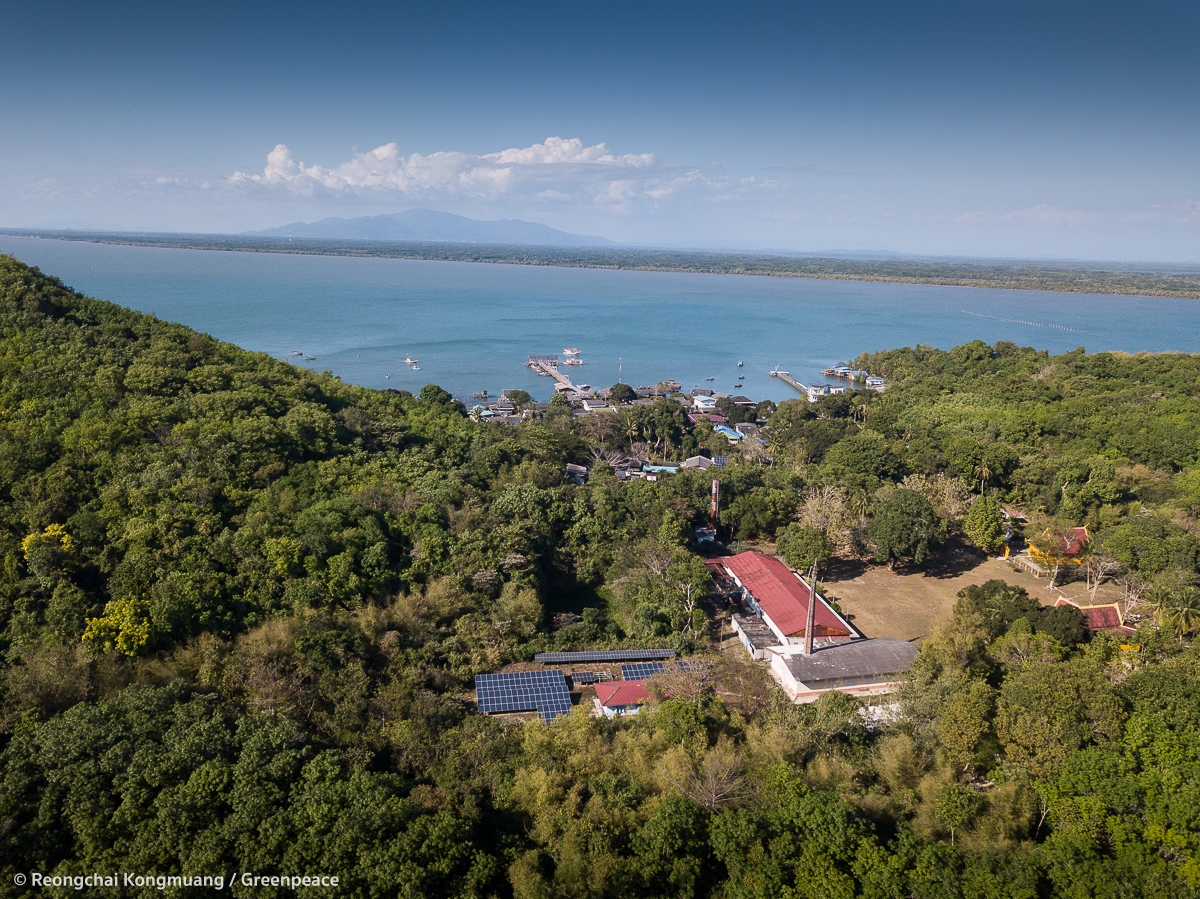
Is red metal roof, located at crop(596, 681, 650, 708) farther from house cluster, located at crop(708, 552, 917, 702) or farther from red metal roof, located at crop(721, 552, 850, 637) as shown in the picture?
red metal roof, located at crop(721, 552, 850, 637)

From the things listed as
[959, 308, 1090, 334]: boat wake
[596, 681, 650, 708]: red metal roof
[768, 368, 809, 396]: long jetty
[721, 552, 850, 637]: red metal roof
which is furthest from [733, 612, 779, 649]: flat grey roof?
[959, 308, 1090, 334]: boat wake

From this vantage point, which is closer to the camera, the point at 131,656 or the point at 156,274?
the point at 131,656

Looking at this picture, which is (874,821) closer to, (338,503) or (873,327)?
(338,503)

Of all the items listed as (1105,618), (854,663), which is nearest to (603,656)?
(854,663)

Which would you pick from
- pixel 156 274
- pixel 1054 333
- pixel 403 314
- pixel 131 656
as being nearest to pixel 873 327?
pixel 1054 333

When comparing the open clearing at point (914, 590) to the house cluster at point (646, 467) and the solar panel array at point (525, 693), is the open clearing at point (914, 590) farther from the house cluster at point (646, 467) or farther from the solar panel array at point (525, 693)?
the solar panel array at point (525, 693)

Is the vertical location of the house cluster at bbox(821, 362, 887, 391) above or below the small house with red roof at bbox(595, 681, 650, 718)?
above

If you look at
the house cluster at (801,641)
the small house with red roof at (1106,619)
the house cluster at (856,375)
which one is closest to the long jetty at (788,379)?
the house cluster at (856,375)
